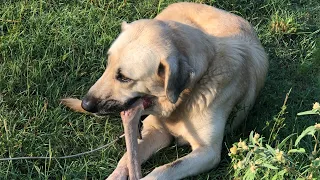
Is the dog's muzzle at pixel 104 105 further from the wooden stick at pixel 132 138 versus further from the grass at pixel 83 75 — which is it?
the grass at pixel 83 75

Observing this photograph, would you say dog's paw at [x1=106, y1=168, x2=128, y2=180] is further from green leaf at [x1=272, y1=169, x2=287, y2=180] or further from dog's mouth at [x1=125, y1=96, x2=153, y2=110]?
green leaf at [x1=272, y1=169, x2=287, y2=180]

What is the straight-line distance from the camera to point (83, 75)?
475cm

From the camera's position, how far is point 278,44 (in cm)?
558

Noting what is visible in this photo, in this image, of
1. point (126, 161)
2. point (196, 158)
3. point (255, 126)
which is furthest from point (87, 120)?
point (255, 126)

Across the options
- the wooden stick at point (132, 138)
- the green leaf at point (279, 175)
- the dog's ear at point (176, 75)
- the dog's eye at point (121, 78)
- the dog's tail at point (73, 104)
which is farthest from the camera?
the dog's tail at point (73, 104)

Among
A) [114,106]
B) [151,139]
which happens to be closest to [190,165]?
[151,139]

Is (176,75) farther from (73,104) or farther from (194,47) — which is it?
(73,104)

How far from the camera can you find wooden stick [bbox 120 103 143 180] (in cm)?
362

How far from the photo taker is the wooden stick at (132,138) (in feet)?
11.9

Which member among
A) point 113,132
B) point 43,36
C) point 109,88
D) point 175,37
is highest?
point 175,37

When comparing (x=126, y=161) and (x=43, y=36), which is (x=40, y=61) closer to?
(x=43, y=36)

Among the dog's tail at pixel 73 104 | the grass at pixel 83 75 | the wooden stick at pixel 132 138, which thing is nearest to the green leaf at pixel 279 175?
the grass at pixel 83 75

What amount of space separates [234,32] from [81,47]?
1515mm

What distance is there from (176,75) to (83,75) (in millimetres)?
1630
